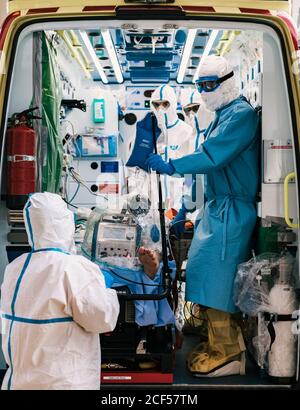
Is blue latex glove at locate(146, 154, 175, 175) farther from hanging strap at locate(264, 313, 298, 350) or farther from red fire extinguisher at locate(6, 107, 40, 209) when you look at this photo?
hanging strap at locate(264, 313, 298, 350)

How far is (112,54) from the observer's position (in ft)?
19.0

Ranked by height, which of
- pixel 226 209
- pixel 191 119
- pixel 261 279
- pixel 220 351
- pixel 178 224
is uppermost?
pixel 191 119

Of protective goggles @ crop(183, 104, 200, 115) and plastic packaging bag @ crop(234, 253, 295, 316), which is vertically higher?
protective goggles @ crop(183, 104, 200, 115)

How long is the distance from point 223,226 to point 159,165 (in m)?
0.62

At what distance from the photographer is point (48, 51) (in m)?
4.33

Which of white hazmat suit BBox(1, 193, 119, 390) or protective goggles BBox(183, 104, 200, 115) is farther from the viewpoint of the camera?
protective goggles BBox(183, 104, 200, 115)

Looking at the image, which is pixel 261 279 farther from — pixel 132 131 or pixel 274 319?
pixel 132 131

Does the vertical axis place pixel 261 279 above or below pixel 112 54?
below

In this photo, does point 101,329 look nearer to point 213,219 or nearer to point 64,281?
point 64,281

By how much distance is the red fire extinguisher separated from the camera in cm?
319

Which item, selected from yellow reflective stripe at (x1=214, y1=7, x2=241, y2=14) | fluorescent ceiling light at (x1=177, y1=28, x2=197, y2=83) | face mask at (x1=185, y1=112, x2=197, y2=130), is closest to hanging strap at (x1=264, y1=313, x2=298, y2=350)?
yellow reflective stripe at (x1=214, y1=7, x2=241, y2=14)

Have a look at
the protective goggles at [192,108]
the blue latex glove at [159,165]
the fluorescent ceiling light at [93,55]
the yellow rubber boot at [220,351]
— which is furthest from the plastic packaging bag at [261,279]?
the protective goggles at [192,108]

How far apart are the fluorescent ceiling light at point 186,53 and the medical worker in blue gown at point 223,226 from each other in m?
1.25

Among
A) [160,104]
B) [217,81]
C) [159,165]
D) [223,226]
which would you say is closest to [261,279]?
[223,226]
